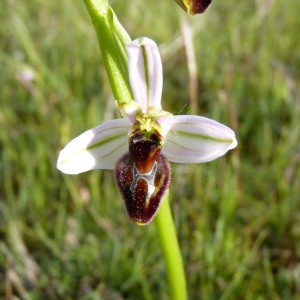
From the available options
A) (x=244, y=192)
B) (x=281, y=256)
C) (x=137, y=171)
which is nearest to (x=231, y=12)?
(x=244, y=192)

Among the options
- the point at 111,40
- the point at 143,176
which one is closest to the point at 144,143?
the point at 143,176

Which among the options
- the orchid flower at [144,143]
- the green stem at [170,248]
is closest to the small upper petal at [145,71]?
the orchid flower at [144,143]

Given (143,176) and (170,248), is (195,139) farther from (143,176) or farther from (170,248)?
(170,248)

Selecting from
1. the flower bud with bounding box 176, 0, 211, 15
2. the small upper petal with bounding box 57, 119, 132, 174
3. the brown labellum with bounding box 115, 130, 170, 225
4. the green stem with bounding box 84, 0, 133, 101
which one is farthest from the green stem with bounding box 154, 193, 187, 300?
the flower bud with bounding box 176, 0, 211, 15

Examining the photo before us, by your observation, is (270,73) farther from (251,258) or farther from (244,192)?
(251,258)

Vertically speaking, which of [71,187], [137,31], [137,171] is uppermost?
[137,31]
